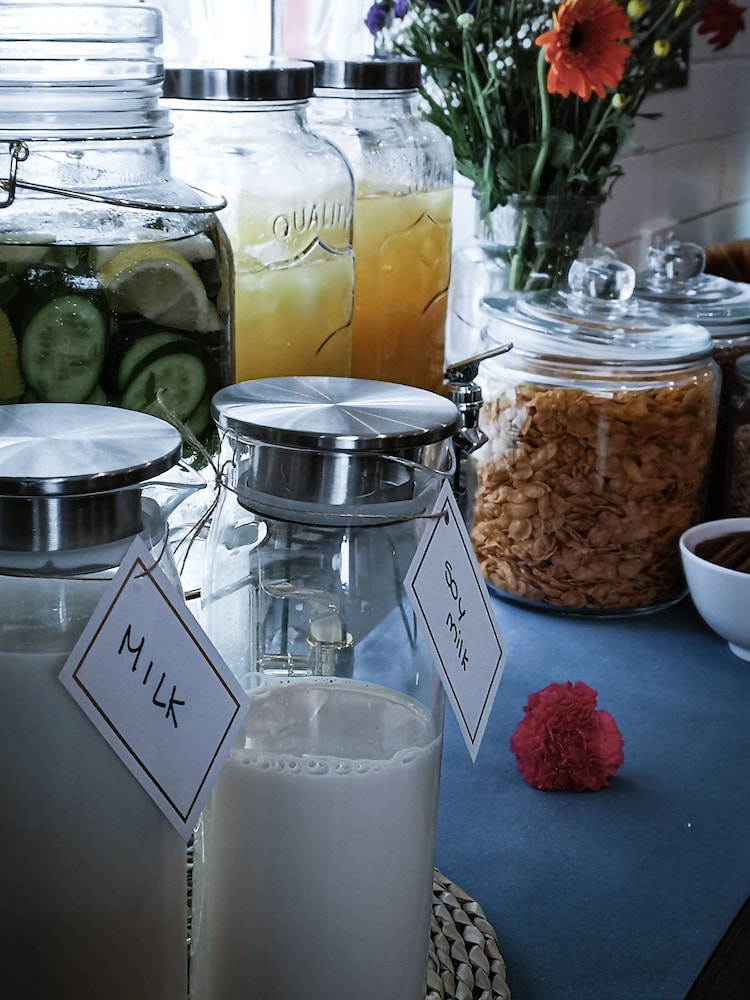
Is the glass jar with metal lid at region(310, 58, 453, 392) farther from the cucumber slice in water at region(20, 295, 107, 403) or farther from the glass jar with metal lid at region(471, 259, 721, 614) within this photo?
the cucumber slice in water at region(20, 295, 107, 403)

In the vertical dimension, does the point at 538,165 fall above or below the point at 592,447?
above

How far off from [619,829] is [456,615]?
0.30m

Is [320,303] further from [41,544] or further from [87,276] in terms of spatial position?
[41,544]

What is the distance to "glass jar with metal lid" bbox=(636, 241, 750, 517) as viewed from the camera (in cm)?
110

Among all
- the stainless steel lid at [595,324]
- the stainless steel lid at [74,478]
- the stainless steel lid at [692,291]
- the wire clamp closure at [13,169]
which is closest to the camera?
the stainless steel lid at [74,478]

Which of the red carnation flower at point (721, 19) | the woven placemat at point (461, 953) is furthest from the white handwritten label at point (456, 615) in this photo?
the red carnation flower at point (721, 19)

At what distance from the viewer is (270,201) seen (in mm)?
688

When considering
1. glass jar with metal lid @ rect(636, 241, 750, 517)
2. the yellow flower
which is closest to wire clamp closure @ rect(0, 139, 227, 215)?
glass jar with metal lid @ rect(636, 241, 750, 517)

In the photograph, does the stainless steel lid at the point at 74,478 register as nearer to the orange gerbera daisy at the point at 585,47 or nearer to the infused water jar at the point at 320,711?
the infused water jar at the point at 320,711

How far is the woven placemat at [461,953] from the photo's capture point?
0.55 metres

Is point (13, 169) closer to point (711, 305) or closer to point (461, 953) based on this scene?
point (461, 953)

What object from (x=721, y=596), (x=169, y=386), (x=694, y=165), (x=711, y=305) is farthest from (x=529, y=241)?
(x=694, y=165)

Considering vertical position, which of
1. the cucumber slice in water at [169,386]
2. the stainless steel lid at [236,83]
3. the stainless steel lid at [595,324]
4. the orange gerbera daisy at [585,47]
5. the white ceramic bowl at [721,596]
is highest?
the orange gerbera daisy at [585,47]

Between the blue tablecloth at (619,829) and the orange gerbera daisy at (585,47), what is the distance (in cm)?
45
